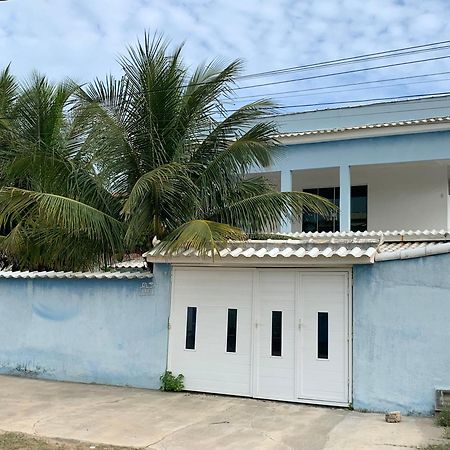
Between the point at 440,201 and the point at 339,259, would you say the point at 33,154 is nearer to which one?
the point at 339,259

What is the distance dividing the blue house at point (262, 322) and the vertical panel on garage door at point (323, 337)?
0.6 inches

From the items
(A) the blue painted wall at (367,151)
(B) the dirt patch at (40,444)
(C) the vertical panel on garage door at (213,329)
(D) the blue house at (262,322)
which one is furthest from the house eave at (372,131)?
(B) the dirt patch at (40,444)

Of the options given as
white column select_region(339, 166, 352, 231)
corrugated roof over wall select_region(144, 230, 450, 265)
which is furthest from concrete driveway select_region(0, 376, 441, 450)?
white column select_region(339, 166, 352, 231)

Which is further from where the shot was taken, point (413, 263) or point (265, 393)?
point (265, 393)

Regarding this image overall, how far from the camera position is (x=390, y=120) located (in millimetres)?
17266

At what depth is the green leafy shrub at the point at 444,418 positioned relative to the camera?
23.8 feet

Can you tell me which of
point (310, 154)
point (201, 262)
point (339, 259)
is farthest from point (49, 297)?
point (310, 154)

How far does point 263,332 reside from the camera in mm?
9086

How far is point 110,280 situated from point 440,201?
1035 centimetres

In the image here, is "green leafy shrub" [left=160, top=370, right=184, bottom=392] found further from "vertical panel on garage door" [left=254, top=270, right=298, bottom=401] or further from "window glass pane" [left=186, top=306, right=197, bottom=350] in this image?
"vertical panel on garage door" [left=254, top=270, right=298, bottom=401]

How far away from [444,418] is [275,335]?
9.20ft

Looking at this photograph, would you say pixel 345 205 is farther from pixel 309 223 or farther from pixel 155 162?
pixel 155 162

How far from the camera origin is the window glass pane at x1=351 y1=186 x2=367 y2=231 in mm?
17250

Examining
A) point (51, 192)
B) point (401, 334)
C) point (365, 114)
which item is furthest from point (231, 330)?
point (365, 114)
